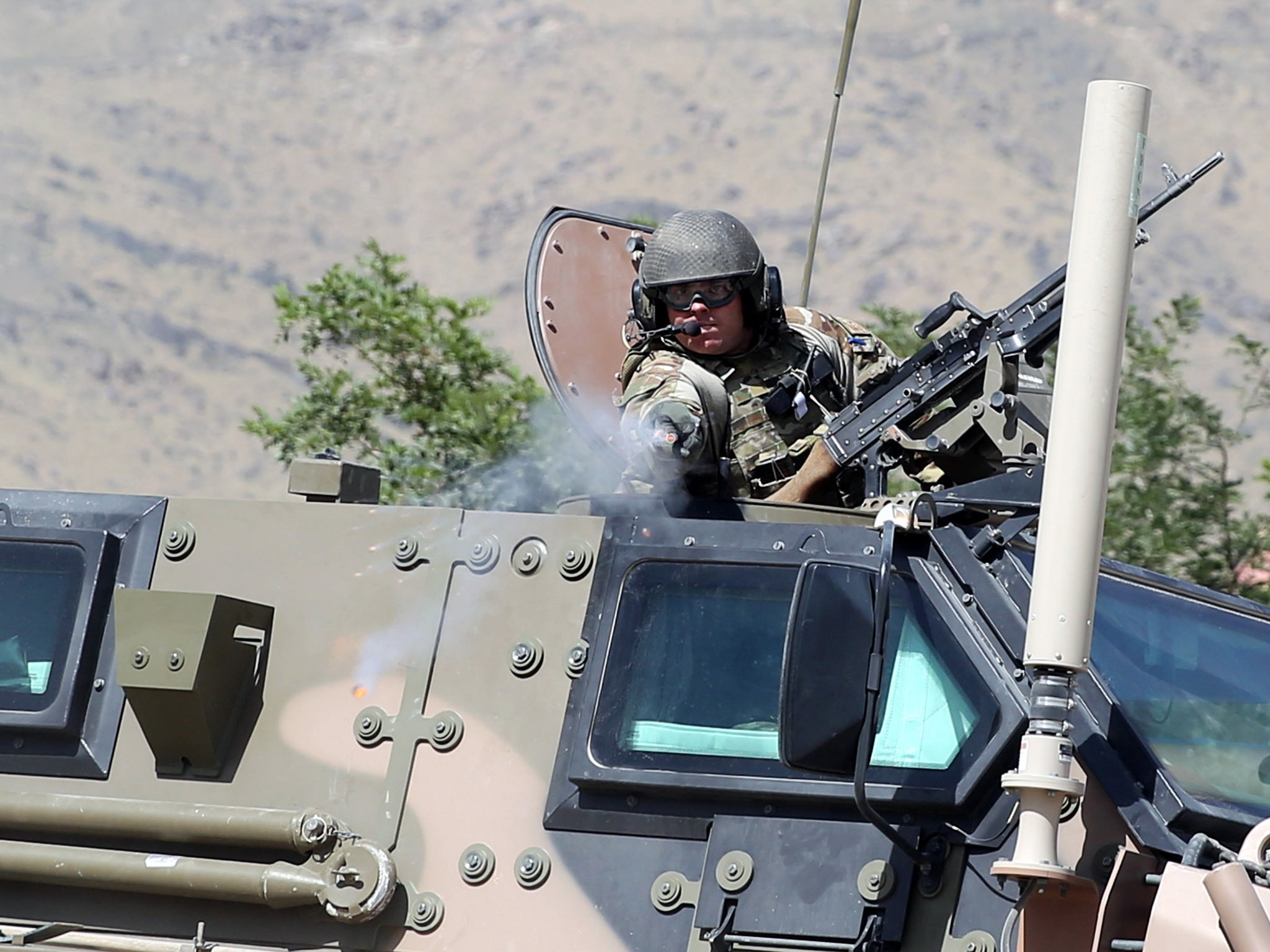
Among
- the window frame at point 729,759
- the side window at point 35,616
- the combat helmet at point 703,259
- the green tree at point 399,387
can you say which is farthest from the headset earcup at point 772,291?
the green tree at point 399,387

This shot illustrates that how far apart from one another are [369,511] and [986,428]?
163 cm

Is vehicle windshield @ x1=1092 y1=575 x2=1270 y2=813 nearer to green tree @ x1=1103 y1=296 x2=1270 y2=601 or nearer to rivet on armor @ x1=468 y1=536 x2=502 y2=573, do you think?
rivet on armor @ x1=468 y1=536 x2=502 y2=573

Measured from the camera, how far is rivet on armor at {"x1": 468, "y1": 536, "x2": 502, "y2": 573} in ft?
13.0

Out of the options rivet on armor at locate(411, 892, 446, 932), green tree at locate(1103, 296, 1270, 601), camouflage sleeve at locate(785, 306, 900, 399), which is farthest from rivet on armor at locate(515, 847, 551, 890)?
green tree at locate(1103, 296, 1270, 601)

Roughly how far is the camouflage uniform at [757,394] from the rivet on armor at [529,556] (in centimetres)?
32

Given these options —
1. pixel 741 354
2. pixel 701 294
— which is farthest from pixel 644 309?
pixel 741 354

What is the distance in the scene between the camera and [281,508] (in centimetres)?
420

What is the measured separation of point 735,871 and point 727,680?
15.8 inches

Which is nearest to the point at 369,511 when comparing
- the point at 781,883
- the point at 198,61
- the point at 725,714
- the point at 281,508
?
the point at 281,508

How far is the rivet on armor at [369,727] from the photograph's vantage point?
12.6ft

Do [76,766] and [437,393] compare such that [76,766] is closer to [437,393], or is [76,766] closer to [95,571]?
[95,571]

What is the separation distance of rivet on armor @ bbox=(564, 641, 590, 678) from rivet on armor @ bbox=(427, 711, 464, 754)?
23 centimetres

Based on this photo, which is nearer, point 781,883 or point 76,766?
point 781,883

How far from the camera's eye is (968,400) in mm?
4945
